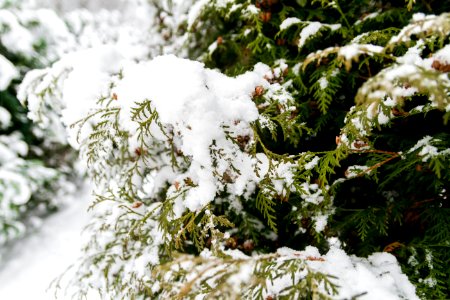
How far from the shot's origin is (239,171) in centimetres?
148

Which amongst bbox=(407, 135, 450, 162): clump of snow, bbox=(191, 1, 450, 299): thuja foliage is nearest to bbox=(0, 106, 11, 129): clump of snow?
bbox=(191, 1, 450, 299): thuja foliage

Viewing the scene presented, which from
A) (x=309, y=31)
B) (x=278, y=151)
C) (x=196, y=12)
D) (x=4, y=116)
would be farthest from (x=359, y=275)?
(x=4, y=116)

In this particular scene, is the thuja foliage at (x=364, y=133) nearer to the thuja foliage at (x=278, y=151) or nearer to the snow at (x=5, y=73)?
the thuja foliage at (x=278, y=151)

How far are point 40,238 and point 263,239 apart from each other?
3926 millimetres

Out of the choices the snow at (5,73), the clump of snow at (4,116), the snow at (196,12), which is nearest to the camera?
the snow at (196,12)

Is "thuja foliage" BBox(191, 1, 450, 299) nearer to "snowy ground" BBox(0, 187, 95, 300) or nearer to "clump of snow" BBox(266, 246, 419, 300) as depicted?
"clump of snow" BBox(266, 246, 419, 300)

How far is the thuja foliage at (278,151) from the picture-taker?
1274 mm

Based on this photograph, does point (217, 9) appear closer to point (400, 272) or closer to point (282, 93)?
point (282, 93)

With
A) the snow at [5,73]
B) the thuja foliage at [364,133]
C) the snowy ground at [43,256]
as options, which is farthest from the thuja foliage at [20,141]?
the thuja foliage at [364,133]

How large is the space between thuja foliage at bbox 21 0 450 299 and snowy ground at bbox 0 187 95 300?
2.05 meters

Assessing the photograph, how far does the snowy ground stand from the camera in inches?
151

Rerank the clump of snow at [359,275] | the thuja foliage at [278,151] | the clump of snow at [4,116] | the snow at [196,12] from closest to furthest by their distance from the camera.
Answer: the clump of snow at [359,275], the thuja foliage at [278,151], the snow at [196,12], the clump of snow at [4,116]

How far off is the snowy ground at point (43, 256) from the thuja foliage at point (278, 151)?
205 cm

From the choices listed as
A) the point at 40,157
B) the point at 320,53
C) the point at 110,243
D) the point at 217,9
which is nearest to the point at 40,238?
the point at 40,157
